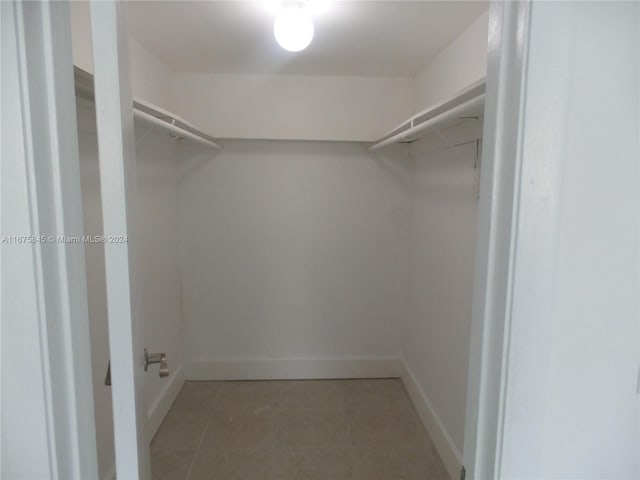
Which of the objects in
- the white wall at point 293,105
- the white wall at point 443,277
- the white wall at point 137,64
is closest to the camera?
the white wall at point 137,64

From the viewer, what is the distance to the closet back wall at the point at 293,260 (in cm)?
287

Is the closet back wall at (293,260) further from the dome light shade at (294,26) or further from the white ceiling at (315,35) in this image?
the dome light shade at (294,26)

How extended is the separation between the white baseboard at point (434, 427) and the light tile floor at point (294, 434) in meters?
0.05

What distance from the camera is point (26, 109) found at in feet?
2.06

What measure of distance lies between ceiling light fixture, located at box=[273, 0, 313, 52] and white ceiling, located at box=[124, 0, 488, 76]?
0.38 ft

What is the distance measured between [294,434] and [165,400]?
936 mm

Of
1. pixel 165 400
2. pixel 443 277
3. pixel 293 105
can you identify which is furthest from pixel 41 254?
pixel 293 105

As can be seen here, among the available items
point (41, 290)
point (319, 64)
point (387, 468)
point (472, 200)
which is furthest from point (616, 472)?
point (319, 64)

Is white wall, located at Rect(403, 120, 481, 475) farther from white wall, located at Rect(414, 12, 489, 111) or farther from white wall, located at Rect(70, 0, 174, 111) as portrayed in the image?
white wall, located at Rect(70, 0, 174, 111)

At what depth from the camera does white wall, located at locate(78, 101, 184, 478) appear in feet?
5.27

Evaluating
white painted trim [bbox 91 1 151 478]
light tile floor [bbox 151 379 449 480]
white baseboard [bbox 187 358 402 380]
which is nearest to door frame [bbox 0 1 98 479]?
white painted trim [bbox 91 1 151 478]

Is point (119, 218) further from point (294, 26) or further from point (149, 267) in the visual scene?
point (149, 267)

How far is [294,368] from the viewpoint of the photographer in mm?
3055

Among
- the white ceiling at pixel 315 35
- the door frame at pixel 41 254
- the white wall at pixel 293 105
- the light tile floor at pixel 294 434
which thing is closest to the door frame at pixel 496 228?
the door frame at pixel 41 254
